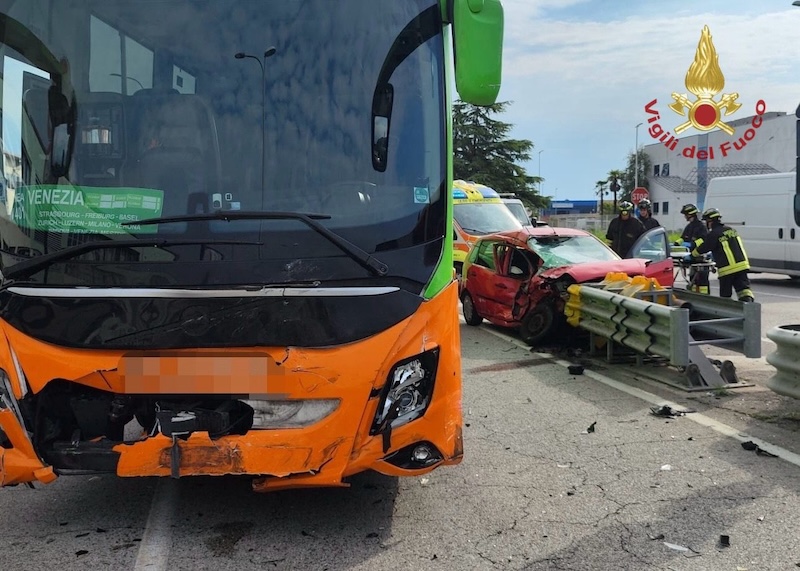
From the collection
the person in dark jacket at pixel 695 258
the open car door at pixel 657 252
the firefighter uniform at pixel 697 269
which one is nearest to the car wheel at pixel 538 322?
the open car door at pixel 657 252

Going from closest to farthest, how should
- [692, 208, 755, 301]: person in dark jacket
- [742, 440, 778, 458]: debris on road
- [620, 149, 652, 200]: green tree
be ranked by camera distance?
[742, 440, 778, 458]: debris on road
[692, 208, 755, 301]: person in dark jacket
[620, 149, 652, 200]: green tree

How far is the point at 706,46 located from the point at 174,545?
3860 cm

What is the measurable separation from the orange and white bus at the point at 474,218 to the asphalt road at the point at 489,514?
9.85m

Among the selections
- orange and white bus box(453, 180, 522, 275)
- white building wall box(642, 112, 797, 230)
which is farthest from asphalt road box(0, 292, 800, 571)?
white building wall box(642, 112, 797, 230)

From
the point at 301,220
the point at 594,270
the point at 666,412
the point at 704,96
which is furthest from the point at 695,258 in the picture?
the point at 704,96

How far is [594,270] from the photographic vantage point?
9.18 m

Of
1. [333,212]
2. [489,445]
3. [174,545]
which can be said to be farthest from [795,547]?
[174,545]

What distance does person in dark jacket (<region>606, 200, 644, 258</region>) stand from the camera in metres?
12.5

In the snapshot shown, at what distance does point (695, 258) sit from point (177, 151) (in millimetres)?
10639

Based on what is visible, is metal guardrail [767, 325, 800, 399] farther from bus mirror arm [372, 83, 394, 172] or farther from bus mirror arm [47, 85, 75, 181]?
bus mirror arm [47, 85, 75, 181]

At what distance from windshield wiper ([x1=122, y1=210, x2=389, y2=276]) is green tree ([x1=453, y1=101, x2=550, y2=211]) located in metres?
47.0

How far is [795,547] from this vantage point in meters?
3.60

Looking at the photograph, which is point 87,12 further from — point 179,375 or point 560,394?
point 560,394

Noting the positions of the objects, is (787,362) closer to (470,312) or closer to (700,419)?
(700,419)
